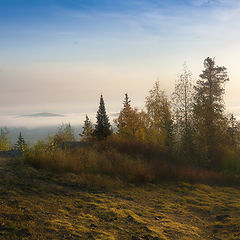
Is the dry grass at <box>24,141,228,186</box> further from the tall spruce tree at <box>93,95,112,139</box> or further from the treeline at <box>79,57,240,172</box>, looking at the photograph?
the tall spruce tree at <box>93,95,112,139</box>

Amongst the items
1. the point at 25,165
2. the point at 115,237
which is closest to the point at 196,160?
the point at 25,165

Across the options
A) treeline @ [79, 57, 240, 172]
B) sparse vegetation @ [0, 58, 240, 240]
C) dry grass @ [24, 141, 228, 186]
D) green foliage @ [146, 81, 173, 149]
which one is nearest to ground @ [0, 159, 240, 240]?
sparse vegetation @ [0, 58, 240, 240]

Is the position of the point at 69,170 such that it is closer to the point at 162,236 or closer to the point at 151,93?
the point at 162,236

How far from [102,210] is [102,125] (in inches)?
939

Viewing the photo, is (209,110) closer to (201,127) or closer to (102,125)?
(201,127)

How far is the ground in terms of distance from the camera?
531 centimetres

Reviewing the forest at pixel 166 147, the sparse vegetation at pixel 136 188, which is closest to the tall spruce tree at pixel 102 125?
the forest at pixel 166 147

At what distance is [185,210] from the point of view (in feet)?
28.4

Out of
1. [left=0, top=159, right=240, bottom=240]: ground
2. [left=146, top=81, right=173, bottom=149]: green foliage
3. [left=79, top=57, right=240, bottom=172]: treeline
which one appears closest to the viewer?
[left=0, top=159, right=240, bottom=240]: ground

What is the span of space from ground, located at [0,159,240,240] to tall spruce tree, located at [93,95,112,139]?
1734 cm

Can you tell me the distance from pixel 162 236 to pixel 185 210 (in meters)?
3.40

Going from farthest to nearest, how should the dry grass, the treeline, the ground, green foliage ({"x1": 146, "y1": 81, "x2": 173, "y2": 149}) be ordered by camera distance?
green foliage ({"x1": 146, "y1": 81, "x2": 173, "y2": 149}) < the treeline < the dry grass < the ground

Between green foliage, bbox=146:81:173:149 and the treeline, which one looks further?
green foliage, bbox=146:81:173:149

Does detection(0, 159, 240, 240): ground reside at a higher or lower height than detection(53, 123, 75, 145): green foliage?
lower
